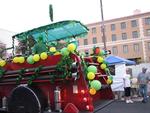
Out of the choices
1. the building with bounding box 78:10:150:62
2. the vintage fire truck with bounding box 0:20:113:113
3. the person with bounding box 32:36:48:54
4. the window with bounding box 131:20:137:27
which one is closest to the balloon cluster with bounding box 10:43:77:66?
the vintage fire truck with bounding box 0:20:113:113

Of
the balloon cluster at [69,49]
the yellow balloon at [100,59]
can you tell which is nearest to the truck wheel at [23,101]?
the balloon cluster at [69,49]

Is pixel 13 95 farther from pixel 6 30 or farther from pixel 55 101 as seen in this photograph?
pixel 6 30

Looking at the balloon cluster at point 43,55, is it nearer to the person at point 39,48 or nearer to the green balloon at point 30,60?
the green balloon at point 30,60

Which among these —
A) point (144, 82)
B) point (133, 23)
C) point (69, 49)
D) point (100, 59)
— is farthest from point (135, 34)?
point (69, 49)

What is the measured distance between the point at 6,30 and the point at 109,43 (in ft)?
145

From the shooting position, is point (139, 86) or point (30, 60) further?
point (139, 86)

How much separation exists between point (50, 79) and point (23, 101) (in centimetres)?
96

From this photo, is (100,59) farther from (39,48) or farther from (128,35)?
(128,35)

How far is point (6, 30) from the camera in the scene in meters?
35.0

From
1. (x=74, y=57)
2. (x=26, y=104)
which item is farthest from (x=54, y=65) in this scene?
(x=26, y=104)

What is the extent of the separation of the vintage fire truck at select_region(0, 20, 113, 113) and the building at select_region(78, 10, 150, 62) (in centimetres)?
6297

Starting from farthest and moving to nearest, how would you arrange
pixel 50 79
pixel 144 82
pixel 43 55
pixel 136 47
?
pixel 136 47 → pixel 144 82 → pixel 43 55 → pixel 50 79

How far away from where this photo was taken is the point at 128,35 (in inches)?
2940

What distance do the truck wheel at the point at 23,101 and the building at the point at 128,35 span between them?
63486mm
